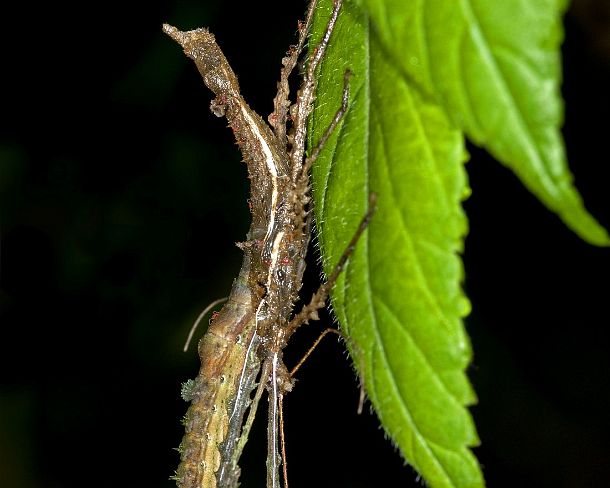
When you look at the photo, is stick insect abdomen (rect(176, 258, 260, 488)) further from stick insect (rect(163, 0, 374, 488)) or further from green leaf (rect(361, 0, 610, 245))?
green leaf (rect(361, 0, 610, 245))

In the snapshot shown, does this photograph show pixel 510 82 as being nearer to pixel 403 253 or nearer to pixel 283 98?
pixel 403 253

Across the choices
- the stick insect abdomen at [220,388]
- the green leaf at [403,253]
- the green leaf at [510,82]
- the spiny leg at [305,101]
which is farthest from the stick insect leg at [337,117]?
the stick insect abdomen at [220,388]

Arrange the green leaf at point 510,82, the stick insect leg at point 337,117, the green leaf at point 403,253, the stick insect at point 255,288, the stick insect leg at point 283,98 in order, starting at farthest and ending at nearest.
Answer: the stick insect at point 255,288 < the stick insect leg at point 283,98 < the stick insect leg at point 337,117 < the green leaf at point 403,253 < the green leaf at point 510,82

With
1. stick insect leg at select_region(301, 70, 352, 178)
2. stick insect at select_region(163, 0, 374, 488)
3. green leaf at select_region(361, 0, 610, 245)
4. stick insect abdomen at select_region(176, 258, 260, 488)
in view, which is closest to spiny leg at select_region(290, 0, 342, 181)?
stick insect at select_region(163, 0, 374, 488)

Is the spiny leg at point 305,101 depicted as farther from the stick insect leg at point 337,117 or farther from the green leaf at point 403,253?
the stick insect leg at point 337,117

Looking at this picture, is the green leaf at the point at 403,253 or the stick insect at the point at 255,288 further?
the stick insect at the point at 255,288

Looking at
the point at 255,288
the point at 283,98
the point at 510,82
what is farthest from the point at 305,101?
the point at 510,82
